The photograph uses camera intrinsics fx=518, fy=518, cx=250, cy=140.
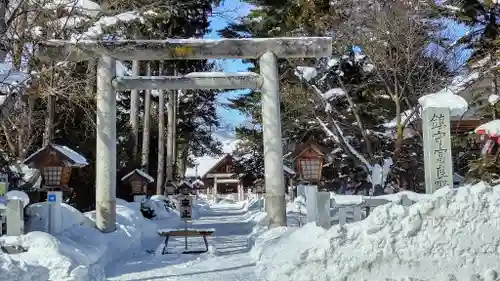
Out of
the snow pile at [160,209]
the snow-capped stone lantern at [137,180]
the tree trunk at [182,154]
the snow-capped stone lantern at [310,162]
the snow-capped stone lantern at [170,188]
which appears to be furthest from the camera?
the tree trunk at [182,154]

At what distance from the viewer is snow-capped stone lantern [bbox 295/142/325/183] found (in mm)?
12398

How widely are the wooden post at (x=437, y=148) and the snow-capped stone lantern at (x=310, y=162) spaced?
134 inches

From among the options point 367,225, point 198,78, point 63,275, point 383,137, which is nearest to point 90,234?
point 63,275

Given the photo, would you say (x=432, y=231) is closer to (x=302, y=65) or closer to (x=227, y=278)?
(x=227, y=278)

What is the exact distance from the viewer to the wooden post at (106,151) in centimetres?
1216

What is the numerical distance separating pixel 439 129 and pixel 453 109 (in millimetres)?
634

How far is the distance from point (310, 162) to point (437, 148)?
363cm

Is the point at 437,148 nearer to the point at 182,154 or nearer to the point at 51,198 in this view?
the point at 51,198

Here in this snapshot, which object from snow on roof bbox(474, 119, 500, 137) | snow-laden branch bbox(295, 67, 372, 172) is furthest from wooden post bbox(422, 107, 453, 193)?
snow-laden branch bbox(295, 67, 372, 172)

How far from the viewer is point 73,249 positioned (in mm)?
8250

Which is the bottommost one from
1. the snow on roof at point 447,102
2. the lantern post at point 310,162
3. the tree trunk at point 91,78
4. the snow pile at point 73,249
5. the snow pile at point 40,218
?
the snow pile at point 73,249

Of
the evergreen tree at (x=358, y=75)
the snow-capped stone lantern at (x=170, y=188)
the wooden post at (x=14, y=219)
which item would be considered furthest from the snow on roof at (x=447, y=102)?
the snow-capped stone lantern at (x=170, y=188)

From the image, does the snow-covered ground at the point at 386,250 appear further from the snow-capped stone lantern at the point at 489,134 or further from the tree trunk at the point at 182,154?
the tree trunk at the point at 182,154

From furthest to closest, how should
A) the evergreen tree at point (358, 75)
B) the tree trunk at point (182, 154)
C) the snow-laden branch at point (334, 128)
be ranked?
1. the tree trunk at point (182, 154)
2. the snow-laden branch at point (334, 128)
3. the evergreen tree at point (358, 75)
